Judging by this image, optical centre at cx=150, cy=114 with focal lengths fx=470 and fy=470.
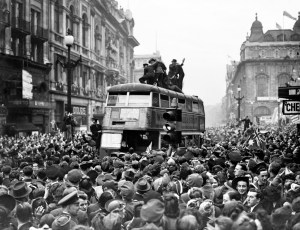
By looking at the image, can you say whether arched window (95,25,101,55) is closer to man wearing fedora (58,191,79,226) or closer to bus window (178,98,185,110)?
bus window (178,98,185,110)

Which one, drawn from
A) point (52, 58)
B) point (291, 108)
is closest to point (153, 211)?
point (291, 108)

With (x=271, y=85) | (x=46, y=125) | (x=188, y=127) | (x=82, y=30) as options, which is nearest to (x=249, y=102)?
(x=271, y=85)

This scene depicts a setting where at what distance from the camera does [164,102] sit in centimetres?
2070

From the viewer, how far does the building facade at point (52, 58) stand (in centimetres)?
3071

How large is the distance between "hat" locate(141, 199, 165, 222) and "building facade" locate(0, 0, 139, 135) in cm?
2096

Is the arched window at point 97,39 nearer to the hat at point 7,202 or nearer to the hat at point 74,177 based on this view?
the hat at point 74,177

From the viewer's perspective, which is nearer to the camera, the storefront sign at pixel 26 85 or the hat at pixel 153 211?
the hat at pixel 153 211

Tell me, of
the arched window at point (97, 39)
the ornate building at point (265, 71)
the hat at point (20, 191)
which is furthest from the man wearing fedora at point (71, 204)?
the ornate building at point (265, 71)

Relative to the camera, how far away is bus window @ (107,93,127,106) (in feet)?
65.2

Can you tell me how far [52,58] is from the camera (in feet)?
127

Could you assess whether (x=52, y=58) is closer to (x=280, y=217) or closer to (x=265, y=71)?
(x=280, y=217)

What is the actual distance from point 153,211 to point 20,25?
96.4 feet

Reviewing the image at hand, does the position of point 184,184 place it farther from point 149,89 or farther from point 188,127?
point 188,127

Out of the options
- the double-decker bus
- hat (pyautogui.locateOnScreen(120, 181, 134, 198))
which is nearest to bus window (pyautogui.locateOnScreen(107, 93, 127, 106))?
the double-decker bus
